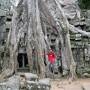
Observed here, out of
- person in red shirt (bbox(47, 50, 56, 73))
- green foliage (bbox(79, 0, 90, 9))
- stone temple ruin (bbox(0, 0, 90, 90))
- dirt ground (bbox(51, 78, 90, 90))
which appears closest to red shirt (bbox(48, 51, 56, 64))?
person in red shirt (bbox(47, 50, 56, 73))

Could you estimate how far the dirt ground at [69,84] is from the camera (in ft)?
40.3

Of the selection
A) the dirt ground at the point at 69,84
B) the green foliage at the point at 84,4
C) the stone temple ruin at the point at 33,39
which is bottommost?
the dirt ground at the point at 69,84

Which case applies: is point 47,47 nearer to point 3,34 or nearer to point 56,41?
point 56,41

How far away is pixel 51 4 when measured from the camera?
50.9 feet

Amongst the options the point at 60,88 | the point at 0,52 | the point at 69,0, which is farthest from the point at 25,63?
the point at 69,0

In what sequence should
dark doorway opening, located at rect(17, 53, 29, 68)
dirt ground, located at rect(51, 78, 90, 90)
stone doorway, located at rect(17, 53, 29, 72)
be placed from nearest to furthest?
dirt ground, located at rect(51, 78, 90, 90), stone doorway, located at rect(17, 53, 29, 72), dark doorway opening, located at rect(17, 53, 29, 68)

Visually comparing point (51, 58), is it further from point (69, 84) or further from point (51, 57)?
point (69, 84)

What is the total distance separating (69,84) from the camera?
13242 mm

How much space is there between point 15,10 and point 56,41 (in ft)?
6.19

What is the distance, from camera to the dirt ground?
12289 mm

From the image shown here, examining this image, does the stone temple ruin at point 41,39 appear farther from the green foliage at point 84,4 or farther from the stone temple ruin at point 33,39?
the green foliage at point 84,4

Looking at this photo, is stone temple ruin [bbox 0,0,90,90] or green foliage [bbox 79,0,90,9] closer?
stone temple ruin [bbox 0,0,90,90]

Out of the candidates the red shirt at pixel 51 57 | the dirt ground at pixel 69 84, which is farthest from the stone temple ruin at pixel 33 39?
the dirt ground at pixel 69 84

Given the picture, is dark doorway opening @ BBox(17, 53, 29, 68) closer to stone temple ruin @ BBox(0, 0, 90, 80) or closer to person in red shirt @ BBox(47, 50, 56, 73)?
stone temple ruin @ BBox(0, 0, 90, 80)
